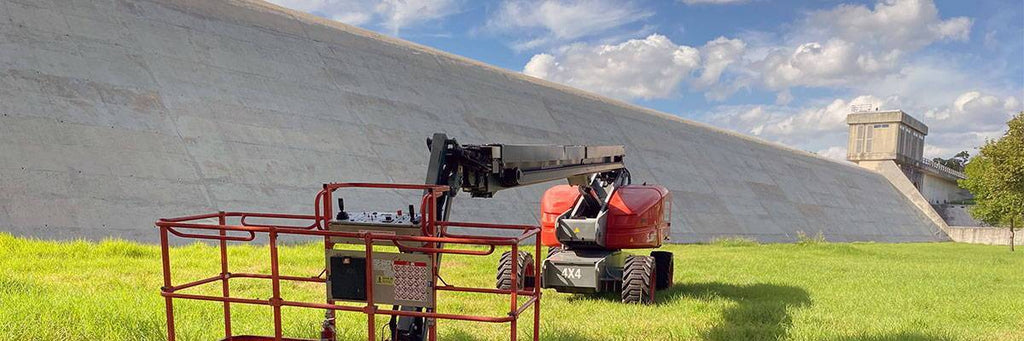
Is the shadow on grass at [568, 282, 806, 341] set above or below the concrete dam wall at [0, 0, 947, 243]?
below

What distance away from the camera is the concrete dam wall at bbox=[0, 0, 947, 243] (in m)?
12.3

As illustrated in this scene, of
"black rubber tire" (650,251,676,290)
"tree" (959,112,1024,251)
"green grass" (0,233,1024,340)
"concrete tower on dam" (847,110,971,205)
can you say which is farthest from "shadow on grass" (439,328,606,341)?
"concrete tower on dam" (847,110,971,205)

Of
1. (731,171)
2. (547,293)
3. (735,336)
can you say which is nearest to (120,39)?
(547,293)

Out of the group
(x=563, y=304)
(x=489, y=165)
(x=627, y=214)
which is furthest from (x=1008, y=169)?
(x=489, y=165)

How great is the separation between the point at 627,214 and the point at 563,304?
1759mm

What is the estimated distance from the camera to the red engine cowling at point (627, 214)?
9.37 metres

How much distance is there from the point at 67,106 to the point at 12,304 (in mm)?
8875

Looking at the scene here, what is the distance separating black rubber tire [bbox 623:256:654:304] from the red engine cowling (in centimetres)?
69

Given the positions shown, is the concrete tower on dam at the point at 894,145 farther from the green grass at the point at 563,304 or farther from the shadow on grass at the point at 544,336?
the shadow on grass at the point at 544,336

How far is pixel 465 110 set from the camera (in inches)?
966

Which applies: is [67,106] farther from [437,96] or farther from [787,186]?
[787,186]

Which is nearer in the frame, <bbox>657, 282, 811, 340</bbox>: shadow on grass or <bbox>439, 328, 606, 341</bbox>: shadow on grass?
<bbox>439, 328, 606, 341</bbox>: shadow on grass

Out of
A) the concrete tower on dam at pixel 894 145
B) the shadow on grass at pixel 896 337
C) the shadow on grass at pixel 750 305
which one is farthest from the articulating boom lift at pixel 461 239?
the concrete tower on dam at pixel 894 145

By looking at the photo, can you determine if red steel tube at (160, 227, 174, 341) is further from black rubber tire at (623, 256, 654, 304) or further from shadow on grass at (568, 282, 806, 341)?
black rubber tire at (623, 256, 654, 304)
